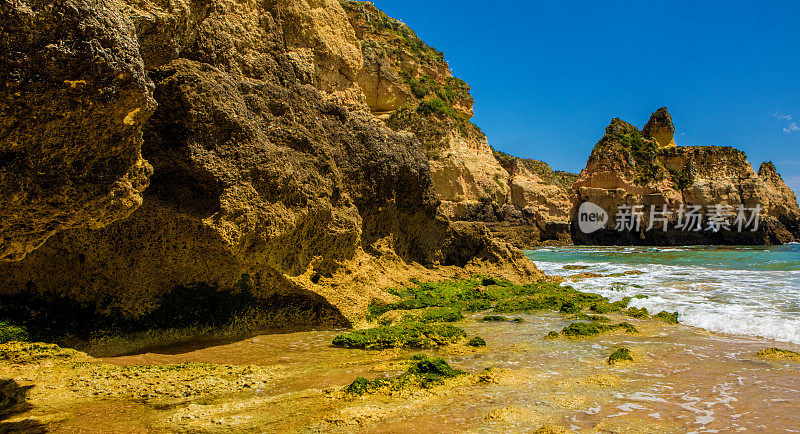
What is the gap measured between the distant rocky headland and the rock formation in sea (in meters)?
36.2

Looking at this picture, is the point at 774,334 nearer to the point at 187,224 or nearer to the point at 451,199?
the point at 187,224

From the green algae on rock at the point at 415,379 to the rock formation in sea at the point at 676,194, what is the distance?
44756 mm

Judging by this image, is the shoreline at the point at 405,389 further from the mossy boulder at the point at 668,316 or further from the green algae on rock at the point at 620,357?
the mossy boulder at the point at 668,316

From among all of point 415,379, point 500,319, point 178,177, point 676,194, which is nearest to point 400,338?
point 415,379


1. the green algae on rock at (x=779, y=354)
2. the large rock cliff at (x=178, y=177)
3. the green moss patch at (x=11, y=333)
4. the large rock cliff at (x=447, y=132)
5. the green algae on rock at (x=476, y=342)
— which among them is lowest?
the green algae on rock at (x=779, y=354)

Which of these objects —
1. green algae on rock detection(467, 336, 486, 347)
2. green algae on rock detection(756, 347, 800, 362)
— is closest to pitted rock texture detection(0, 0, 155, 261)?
green algae on rock detection(467, 336, 486, 347)

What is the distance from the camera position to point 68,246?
186 inches

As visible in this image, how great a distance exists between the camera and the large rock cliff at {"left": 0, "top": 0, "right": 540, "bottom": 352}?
2.43 meters

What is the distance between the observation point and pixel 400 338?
545 cm

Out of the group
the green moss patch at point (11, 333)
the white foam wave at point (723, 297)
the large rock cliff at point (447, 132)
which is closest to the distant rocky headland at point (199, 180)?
the green moss patch at point (11, 333)

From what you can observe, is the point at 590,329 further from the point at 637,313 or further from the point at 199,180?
the point at 199,180

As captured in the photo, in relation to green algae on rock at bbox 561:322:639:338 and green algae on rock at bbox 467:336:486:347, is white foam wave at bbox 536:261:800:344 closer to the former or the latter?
green algae on rock at bbox 561:322:639:338

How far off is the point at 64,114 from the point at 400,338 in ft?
13.5

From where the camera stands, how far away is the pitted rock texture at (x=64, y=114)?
223 centimetres
